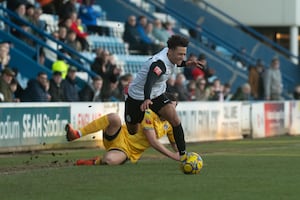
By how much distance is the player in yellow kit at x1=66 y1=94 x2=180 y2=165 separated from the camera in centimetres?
1561

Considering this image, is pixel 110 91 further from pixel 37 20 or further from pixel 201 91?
pixel 201 91

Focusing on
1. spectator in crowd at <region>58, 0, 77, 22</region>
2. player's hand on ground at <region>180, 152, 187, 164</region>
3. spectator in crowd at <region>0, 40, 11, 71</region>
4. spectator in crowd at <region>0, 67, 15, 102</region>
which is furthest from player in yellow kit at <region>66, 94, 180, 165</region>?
spectator in crowd at <region>58, 0, 77, 22</region>

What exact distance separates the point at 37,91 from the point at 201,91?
7.51 m

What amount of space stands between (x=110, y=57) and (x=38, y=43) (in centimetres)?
212

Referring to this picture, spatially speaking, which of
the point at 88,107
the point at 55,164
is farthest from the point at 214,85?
the point at 55,164

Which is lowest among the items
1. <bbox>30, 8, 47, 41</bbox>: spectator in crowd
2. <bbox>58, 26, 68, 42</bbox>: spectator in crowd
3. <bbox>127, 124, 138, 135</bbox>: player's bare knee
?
<bbox>127, 124, 138, 135</bbox>: player's bare knee

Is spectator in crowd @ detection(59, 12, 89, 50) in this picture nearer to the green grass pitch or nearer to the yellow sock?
the green grass pitch

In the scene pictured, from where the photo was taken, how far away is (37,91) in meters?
22.2

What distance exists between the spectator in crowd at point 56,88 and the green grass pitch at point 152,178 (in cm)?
380

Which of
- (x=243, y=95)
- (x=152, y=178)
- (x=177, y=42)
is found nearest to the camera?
(x=152, y=178)

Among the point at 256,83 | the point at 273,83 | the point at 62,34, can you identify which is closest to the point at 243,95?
the point at 273,83

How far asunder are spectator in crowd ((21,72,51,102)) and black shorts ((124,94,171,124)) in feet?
23.8

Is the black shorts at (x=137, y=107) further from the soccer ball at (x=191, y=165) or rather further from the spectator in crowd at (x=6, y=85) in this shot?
the spectator in crowd at (x=6, y=85)

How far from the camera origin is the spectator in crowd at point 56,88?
2283cm
